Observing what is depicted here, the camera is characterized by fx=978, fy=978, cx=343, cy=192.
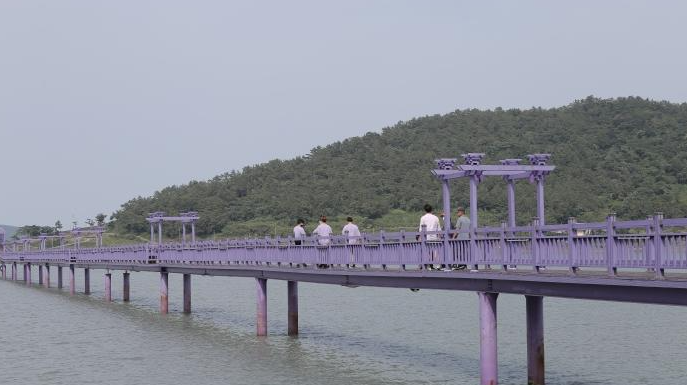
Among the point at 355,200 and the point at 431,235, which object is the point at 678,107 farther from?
the point at 431,235

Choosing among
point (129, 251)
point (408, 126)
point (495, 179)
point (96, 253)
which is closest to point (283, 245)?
point (129, 251)

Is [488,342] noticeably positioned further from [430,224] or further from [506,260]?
[430,224]

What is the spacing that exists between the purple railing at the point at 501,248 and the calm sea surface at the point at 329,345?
3.20 meters

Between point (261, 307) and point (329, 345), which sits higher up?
point (261, 307)

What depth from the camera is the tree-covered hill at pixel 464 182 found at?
385 feet

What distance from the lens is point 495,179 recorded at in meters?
124

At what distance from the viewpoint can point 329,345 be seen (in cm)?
3428

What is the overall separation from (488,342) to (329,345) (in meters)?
13.3

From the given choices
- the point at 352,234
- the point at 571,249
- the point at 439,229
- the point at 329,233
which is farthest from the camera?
the point at 329,233

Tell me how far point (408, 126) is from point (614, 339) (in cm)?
14936

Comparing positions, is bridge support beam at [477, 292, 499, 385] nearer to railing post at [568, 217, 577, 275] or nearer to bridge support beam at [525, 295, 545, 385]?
bridge support beam at [525, 295, 545, 385]

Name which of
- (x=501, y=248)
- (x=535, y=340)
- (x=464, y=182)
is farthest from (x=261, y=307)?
(x=464, y=182)

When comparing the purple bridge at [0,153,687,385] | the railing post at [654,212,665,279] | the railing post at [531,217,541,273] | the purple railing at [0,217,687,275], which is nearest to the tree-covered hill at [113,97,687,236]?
the purple railing at [0,217,687,275]

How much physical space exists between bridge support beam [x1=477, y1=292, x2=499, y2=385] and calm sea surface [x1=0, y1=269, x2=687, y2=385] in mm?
3176
